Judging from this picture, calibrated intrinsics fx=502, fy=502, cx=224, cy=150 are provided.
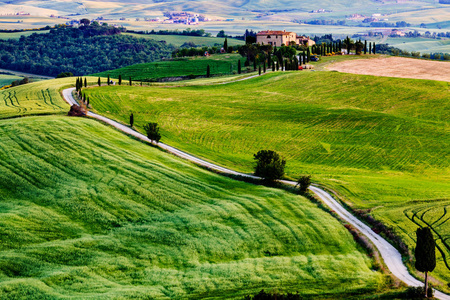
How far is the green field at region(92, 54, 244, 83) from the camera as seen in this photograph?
144 m

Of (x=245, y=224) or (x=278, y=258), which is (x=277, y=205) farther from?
(x=278, y=258)

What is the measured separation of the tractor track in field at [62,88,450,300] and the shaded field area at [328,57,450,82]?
229 ft

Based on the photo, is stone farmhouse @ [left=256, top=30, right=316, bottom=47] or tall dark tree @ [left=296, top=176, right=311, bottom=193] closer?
tall dark tree @ [left=296, top=176, right=311, bottom=193]

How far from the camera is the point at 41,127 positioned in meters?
66.9

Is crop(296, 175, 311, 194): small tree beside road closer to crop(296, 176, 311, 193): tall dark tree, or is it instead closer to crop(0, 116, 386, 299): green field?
crop(296, 176, 311, 193): tall dark tree

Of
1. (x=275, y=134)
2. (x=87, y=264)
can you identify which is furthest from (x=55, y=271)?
(x=275, y=134)

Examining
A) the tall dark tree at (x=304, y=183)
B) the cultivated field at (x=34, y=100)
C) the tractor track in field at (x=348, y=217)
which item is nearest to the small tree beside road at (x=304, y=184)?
the tall dark tree at (x=304, y=183)

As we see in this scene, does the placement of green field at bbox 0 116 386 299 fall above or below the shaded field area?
below

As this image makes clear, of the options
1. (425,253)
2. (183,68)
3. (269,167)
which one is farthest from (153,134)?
(183,68)

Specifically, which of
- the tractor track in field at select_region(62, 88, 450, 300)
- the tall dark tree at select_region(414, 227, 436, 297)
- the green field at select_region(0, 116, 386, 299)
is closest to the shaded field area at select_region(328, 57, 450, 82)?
the tractor track in field at select_region(62, 88, 450, 300)

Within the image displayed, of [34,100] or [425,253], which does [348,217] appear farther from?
[34,100]

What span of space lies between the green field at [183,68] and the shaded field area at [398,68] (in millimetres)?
32496

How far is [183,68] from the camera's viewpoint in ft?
492

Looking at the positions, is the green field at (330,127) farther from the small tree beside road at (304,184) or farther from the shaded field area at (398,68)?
the shaded field area at (398,68)
